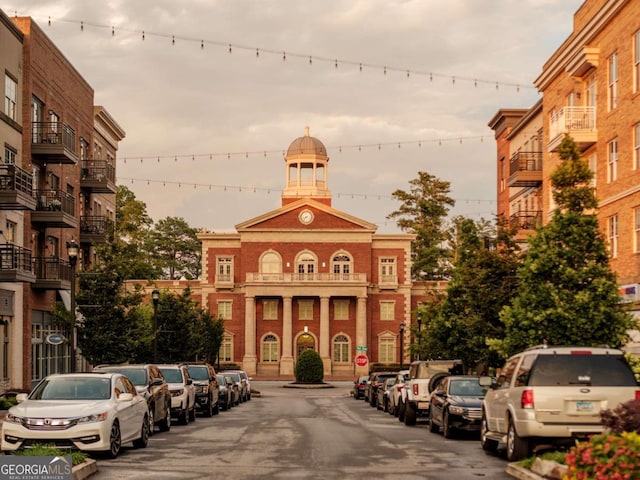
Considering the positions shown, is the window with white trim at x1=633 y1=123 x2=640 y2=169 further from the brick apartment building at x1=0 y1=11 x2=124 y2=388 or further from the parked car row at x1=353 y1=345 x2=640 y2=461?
the brick apartment building at x1=0 y1=11 x2=124 y2=388

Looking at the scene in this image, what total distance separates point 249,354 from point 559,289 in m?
68.2

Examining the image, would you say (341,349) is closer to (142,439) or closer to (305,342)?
(305,342)

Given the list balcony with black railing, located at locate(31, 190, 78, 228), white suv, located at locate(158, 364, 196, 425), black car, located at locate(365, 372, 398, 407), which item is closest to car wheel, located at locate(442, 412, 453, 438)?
white suv, located at locate(158, 364, 196, 425)

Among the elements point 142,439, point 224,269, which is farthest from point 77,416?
point 224,269

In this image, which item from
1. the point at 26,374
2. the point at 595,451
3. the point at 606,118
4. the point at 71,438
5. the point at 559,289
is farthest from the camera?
the point at 26,374

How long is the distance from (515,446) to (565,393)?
1.38 m

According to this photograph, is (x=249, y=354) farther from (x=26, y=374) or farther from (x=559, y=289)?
(x=559, y=289)

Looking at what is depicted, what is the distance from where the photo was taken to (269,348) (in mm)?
92938

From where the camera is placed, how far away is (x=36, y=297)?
45.6m

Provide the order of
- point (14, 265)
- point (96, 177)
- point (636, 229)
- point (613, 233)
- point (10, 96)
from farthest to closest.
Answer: point (96, 177) < point (10, 96) < point (14, 265) < point (613, 233) < point (636, 229)

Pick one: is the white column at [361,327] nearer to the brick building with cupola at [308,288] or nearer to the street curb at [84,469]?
the brick building with cupola at [308,288]

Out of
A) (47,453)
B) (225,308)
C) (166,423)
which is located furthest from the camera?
(225,308)

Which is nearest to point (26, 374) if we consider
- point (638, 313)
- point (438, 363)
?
point (438, 363)

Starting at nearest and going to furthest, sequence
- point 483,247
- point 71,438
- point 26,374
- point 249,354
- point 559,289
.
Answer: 1. point 71,438
2. point 559,289
3. point 483,247
4. point 26,374
5. point 249,354
